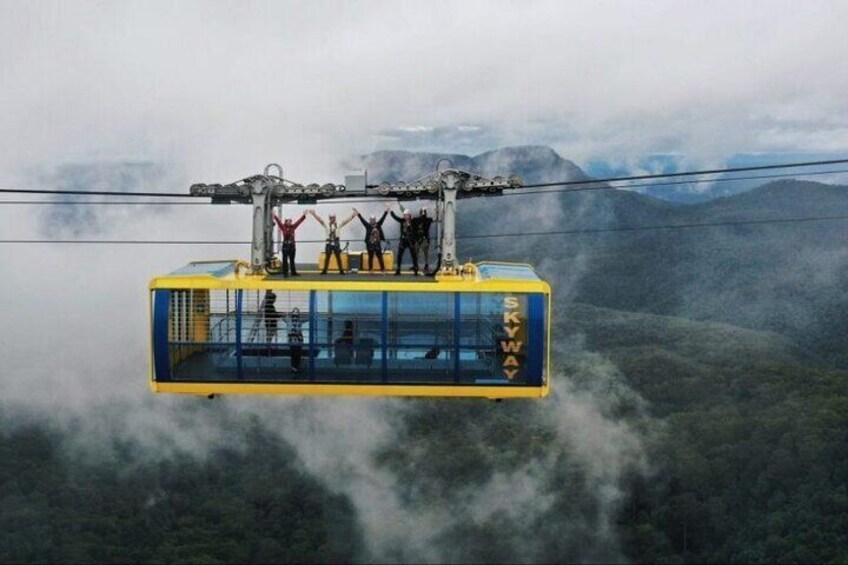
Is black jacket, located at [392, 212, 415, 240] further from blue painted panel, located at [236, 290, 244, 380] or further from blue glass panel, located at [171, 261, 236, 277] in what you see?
blue painted panel, located at [236, 290, 244, 380]

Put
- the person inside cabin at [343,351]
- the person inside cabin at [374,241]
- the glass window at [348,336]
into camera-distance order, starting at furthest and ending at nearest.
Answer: the person inside cabin at [374,241], the person inside cabin at [343,351], the glass window at [348,336]

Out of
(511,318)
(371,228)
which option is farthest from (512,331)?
(371,228)

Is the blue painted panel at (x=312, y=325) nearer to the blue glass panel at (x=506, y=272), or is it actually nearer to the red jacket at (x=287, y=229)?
the red jacket at (x=287, y=229)

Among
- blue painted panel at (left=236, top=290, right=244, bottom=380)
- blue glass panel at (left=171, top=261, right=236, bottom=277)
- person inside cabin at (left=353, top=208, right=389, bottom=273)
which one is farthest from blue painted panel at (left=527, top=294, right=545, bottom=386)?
blue glass panel at (left=171, top=261, right=236, bottom=277)

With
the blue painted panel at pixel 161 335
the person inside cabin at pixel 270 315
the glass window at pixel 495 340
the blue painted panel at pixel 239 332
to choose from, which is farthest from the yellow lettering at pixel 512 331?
the blue painted panel at pixel 161 335

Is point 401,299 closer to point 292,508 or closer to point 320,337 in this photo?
point 320,337

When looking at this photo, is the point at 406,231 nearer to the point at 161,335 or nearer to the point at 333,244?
the point at 333,244
